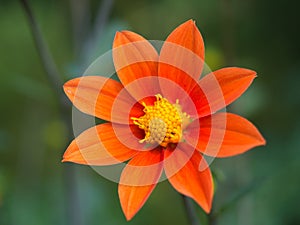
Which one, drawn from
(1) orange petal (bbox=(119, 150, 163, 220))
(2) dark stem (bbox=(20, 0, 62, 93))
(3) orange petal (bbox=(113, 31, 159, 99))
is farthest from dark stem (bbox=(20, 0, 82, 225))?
(1) orange petal (bbox=(119, 150, 163, 220))

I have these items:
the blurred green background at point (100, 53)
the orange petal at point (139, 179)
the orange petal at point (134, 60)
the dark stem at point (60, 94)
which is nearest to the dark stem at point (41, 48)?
the dark stem at point (60, 94)

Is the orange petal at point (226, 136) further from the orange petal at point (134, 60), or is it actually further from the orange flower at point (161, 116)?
the orange petal at point (134, 60)

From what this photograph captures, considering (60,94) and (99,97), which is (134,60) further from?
(60,94)

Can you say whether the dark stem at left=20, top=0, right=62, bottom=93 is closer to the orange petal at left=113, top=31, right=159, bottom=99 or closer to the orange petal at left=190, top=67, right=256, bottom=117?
the orange petal at left=113, top=31, right=159, bottom=99

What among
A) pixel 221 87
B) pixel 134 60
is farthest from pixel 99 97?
pixel 221 87

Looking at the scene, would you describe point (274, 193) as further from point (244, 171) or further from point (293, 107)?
point (293, 107)

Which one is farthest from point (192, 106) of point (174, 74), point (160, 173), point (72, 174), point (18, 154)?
point (18, 154)
